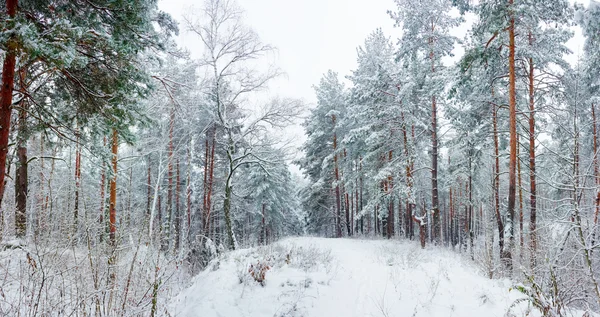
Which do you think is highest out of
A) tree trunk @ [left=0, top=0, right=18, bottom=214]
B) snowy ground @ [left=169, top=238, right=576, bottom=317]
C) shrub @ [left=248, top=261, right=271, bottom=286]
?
tree trunk @ [left=0, top=0, right=18, bottom=214]

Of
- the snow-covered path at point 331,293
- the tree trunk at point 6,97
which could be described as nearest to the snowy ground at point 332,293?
the snow-covered path at point 331,293

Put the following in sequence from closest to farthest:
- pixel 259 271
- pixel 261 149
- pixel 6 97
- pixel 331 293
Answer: pixel 6 97 < pixel 331 293 < pixel 259 271 < pixel 261 149

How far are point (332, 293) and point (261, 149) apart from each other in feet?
22.7

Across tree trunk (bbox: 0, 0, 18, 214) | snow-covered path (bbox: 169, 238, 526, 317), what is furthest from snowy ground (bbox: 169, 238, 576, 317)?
tree trunk (bbox: 0, 0, 18, 214)

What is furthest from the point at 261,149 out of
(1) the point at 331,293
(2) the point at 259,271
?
(1) the point at 331,293

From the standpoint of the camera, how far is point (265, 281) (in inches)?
229

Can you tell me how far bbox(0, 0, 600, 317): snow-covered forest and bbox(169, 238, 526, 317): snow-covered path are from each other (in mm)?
43

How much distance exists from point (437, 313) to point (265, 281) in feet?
9.73

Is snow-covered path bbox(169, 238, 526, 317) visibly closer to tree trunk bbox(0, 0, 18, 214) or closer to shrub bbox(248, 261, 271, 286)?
shrub bbox(248, 261, 271, 286)

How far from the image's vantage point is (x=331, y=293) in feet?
18.6

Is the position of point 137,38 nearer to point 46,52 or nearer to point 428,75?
point 46,52

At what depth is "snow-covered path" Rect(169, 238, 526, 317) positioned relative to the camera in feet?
16.1

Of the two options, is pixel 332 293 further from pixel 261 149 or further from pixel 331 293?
pixel 261 149

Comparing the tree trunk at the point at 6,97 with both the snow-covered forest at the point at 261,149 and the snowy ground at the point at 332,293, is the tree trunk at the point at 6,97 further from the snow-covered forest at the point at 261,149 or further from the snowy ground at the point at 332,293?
the snowy ground at the point at 332,293
